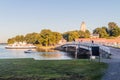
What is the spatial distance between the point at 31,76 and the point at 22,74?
1344 mm

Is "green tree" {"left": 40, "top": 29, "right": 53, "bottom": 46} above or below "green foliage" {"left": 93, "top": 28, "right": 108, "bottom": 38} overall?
below

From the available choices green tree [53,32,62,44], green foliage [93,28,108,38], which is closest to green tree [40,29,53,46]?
green tree [53,32,62,44]

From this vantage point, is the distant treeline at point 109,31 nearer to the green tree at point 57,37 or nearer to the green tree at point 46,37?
the green tree at point 57,37

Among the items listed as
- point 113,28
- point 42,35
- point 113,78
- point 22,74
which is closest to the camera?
point 113,78

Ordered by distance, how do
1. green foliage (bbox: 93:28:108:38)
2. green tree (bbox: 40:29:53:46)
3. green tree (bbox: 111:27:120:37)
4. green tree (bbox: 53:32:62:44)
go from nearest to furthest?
green tree (bbox: 40:29:53:46) < green tree (bbox: 53:32:62:44) < green tree (bbox: 111:27:120:37) < green foliage (bbox: 93:28:108:38)

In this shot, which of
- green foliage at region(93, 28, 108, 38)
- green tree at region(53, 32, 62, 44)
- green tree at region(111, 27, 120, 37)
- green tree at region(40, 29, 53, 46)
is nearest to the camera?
green tree at region(40, 29, 53, 46)

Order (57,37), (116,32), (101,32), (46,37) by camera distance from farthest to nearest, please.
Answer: (101,32), (116,32), (57,37), (46,37)

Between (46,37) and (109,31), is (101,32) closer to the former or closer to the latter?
(109,31)

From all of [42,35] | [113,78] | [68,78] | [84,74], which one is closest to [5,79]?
[68,78]

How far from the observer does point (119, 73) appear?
2116 centimetres

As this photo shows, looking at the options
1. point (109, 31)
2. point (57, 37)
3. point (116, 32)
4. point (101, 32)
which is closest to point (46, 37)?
point (57, 37)

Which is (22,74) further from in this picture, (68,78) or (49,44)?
(49,44)

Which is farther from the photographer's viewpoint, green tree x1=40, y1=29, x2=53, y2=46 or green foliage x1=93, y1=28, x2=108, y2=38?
green foliage x1=93, y1=28, x2=108, y2=38

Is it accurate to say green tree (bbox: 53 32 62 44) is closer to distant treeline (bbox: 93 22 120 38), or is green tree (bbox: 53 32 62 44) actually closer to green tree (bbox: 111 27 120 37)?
distant treeline (bbox: 93 22 120 38)
